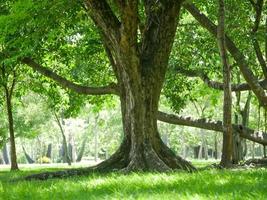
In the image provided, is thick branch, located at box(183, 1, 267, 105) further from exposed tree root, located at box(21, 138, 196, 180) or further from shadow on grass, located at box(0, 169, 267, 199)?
shadow on grass, located at box(0, 169, 267, 199)

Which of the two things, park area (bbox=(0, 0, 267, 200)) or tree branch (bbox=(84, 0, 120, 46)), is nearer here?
park area (bbox=(0, 0, 267, 200))

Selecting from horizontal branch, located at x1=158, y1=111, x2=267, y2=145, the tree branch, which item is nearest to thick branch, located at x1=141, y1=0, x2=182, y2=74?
the tree branch

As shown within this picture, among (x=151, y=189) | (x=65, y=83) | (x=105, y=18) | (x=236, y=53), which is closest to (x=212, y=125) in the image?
(x=236, y=53)

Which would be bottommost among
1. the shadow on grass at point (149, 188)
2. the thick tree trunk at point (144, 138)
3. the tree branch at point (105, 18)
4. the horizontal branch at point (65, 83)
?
the shadow on grass at point (149, 188)

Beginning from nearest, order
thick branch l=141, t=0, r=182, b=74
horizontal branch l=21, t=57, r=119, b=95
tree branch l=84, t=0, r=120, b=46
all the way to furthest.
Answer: tree branch l=84, t=0, r=120, b=46 < thick branch l=141, t=0, r=182, b=74 < horizontal branch l=21, t=57, r=119, b=95

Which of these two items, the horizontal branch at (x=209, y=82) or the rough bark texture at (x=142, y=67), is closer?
the rough bark texture at (x=142, y=67)

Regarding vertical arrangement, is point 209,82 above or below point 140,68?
above

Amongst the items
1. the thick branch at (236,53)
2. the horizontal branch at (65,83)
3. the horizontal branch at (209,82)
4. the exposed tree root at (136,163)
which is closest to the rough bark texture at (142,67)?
the exposed tree root at (136,163)

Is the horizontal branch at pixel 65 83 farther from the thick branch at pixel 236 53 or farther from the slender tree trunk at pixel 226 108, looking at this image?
the slender tree trunk at pixel 226 108

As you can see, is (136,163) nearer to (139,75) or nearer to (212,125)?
(139,75)

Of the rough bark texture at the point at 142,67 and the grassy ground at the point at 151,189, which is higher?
the rough bark texture at the point at 142,67

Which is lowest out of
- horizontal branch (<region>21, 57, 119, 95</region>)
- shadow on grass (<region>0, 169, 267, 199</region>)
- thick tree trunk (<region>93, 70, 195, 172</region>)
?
shadow on grass (<region>0, 169, 267, 199</region>)

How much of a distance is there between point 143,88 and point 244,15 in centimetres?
662

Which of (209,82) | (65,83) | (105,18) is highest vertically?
(105,18)
